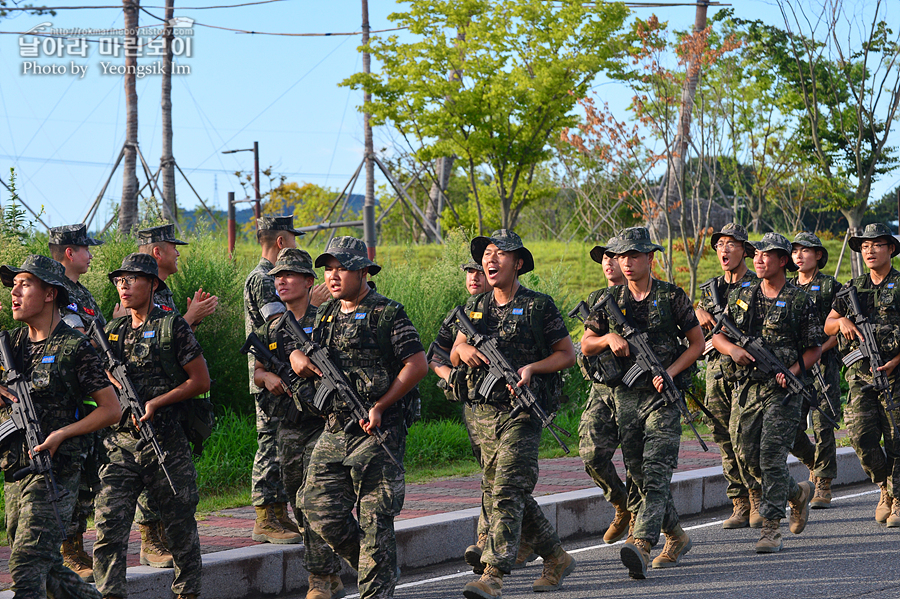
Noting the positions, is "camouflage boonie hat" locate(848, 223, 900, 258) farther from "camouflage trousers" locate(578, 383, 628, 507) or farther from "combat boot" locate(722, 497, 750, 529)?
"camouflage trousers" locate(578, 383, 628, 507)

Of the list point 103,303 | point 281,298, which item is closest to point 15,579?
point 281,298

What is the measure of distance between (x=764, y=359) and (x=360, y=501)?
334 cm

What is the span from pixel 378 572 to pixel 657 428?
7.32ft

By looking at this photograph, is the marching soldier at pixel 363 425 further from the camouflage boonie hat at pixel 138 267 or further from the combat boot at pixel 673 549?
the combat boot at pixel 673 549

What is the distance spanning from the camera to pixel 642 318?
22.4 ft

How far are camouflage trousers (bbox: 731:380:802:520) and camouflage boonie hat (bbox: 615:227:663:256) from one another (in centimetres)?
145

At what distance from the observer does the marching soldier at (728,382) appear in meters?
7.94

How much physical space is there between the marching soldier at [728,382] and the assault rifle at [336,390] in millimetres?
3348

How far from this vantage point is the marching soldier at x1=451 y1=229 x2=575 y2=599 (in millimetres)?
6016

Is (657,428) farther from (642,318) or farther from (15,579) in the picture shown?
(15,579)

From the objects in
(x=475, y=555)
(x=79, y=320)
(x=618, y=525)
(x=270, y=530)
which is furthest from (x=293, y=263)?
(x=618, y=525)

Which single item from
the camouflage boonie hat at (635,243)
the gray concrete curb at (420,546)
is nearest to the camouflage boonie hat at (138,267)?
the gray concrete curb at (420,546)

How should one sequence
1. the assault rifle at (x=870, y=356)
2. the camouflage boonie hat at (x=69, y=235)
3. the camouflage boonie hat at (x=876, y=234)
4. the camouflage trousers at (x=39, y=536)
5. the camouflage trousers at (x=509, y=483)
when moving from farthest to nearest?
the camouflage boonie hat at (x=876, y=234), the assault rifle at (x=870, y=356), the camouflage boonie hat at (x=69, y=235), the camouflage trousers at (x=509, y=483), the camouflage trousers at (x=39, y=536)

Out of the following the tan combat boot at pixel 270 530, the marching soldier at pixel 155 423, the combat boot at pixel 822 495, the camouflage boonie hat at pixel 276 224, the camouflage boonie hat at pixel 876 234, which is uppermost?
the camouflage boonie hat at pixel 276 224
